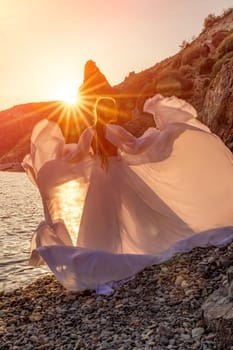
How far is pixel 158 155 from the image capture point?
759cm

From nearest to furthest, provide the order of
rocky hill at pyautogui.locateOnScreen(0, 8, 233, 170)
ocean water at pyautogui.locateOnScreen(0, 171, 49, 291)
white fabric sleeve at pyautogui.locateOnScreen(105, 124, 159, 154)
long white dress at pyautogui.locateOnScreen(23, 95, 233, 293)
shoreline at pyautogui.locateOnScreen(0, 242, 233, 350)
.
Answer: shoreline at pyautogui.locateOnScreen(0, 242, 233, 350) → long white dress at pyautogui.locateOnScreen(23, 95, 233, 293) → white fabric sleeve at pyautogui.locateOnScreen(105, 124, 159, 154) → ocean water at pyautogui.locateOnScreen(0, 171, 49, 291) → rocky hill at pyautogui.locateOnScreen(0, 8, 233, 170)

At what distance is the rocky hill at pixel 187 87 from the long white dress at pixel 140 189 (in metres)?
1.00

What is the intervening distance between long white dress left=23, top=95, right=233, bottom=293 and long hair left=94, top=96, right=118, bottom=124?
233 millimetres

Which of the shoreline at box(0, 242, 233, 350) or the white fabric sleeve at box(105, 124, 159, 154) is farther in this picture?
the white fabric sleeve at box(105, 124, 159, 154)

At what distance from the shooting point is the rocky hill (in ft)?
33.3

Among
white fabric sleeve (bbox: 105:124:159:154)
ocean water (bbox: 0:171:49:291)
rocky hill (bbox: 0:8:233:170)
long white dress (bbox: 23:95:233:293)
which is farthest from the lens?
rocky hill (bbox: 0:8:233:170)

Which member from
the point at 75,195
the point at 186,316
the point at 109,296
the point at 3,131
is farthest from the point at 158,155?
the point at 3,131

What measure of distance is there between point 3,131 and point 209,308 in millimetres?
139221

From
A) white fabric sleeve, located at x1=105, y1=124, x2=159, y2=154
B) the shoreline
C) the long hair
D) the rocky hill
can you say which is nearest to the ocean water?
the shoreline

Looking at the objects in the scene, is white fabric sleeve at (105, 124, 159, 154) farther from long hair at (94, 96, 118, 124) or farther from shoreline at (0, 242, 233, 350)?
shoreline at (0, 242, 233, 350)

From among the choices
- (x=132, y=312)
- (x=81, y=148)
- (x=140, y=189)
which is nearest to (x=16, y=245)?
(x=140, y=189)

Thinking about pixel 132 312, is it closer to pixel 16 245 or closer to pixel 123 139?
pixel 123 139

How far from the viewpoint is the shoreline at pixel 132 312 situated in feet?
16.8

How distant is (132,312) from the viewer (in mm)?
5867
